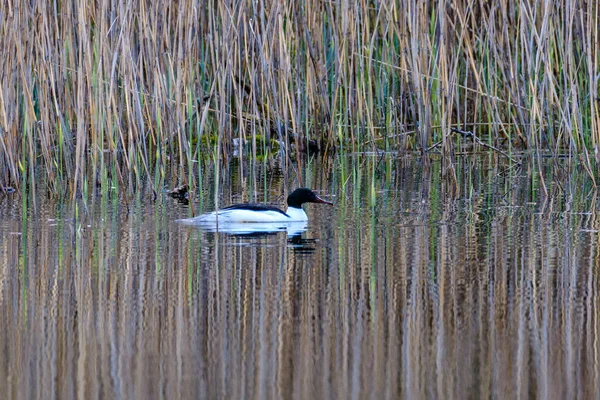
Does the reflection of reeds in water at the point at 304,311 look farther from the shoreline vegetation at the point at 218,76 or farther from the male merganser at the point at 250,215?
the shoreline vegetation at the point at 218,76

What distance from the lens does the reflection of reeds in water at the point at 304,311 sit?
3.38m

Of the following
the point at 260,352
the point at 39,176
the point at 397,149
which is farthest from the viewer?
the point at 397,149

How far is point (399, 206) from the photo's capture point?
769cm

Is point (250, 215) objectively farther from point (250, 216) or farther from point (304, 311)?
point (304, 311)

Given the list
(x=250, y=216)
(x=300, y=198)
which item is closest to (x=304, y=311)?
(x=250, y=216)

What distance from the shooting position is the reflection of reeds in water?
338cm

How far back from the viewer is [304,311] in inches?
169

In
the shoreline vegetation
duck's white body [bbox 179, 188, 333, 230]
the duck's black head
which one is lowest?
duck's white body [bbox 179, 188, 333, 230]

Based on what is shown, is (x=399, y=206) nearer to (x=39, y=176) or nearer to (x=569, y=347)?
(x=39, y=176)

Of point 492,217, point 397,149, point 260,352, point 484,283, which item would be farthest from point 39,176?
point 260,352

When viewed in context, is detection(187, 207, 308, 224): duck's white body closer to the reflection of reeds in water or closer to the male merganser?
the male merganser

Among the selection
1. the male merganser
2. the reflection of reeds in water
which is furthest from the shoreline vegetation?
the reflection of reeds in water

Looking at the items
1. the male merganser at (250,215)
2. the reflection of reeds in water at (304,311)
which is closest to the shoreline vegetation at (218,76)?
the male merganser at (250,215)

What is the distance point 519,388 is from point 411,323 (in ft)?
2.62
